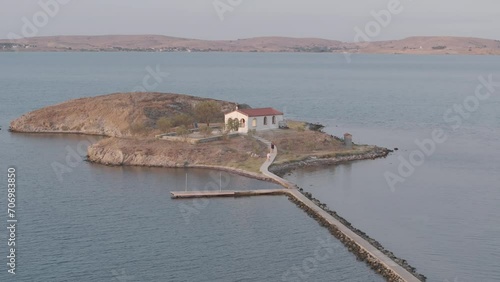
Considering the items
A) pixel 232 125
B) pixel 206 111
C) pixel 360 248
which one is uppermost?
pixel 206 111

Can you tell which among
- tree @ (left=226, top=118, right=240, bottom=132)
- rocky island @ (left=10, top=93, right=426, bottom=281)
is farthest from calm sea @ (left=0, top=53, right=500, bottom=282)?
tree @ (left=226, top=118, right=240, bottom=132)

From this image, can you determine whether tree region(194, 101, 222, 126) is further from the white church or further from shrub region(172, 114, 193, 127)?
the white church

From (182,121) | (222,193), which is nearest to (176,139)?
(182,121)

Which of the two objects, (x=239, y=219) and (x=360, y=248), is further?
(x=239, y=219)

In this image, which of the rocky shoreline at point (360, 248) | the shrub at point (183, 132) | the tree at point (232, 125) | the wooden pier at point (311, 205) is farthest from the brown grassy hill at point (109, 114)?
the rocky shoreline at point (360, 248)

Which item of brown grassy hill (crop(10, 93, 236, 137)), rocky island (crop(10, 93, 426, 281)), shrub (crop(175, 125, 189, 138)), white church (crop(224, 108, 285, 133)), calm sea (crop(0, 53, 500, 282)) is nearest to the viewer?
calm sea (crop(0, 53, 500, 282))

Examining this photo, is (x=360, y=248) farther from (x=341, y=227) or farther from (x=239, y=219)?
(x=239, y=219)
